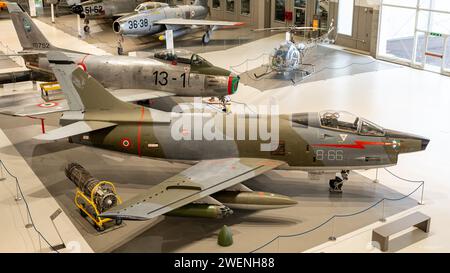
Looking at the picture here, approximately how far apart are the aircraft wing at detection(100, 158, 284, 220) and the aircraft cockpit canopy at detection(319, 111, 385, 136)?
132cm

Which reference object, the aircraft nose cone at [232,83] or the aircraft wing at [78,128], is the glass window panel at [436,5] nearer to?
the aircraft nose cone at [232,83]

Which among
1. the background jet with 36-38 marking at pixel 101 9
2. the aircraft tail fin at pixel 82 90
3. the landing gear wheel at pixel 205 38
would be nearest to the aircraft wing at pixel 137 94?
the aircraft tail fin at pixel 82 90

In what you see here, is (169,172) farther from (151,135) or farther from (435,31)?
(435,31)

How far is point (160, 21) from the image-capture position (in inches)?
1014

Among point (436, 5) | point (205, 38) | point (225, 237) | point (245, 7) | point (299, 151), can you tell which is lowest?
point (225, 237)

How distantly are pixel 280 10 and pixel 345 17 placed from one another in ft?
17.9

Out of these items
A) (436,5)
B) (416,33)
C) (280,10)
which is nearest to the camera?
(436,5)

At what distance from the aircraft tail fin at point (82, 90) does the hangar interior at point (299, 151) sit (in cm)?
150

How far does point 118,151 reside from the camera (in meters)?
11.2

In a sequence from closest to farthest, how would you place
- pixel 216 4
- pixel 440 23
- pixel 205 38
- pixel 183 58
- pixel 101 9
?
pixel 183 58
pixel 440 23
pixel 205 38
pixel 101 9
pixel 216 4

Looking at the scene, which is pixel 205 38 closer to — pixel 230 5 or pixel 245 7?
pixel 245 7

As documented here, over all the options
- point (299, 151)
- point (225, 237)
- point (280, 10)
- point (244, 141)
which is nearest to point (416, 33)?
point (280, 10)

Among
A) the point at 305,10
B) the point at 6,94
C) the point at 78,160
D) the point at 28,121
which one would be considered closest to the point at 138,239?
the point at 78,160

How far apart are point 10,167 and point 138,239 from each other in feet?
16.5
